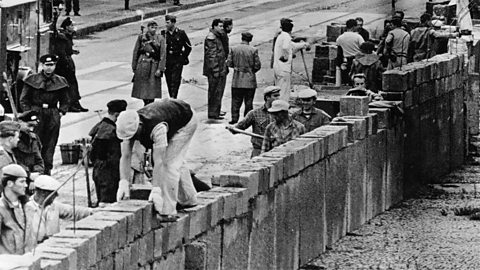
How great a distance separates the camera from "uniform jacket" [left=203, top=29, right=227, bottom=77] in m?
28.1

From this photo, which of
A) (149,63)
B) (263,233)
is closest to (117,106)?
(263,233)

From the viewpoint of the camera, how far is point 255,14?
46625 millimetres

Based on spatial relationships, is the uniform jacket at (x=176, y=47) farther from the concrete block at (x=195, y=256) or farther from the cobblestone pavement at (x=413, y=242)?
the concrete block at (x=195, y=256)

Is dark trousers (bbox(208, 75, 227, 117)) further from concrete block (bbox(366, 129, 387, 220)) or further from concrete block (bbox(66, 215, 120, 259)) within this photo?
concrete block (bbox(66, 215, 120, 259))

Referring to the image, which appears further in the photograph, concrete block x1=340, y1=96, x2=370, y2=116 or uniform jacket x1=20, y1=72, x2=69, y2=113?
concrete block x1=340, y1=96, x2=370, y2=116

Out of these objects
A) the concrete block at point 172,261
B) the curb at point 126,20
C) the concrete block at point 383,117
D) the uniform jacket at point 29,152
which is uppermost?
the uniform jacket at point 29,152

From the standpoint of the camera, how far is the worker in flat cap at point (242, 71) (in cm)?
2747

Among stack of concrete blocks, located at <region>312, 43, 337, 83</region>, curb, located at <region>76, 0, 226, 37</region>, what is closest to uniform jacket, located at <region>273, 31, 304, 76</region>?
stack of concrete blocks, located at <region>312, 43, 337, 83</region>

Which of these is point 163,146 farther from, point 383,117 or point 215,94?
point 215,94

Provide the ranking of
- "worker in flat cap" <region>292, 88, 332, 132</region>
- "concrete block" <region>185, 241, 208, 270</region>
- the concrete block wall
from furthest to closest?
"worker in flat cap" <region>292, 88, 332, 132</region> → "concrete block" <region>185, 241, 208, 270</region> → the concrete block wall

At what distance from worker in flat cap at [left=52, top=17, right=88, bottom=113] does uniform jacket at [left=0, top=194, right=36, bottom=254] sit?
1304cm

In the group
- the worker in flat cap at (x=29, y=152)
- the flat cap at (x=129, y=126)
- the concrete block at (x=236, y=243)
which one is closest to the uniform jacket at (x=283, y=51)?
the worker in flat cap at (x=29, y=152)

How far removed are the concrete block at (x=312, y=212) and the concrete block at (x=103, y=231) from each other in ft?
21.4

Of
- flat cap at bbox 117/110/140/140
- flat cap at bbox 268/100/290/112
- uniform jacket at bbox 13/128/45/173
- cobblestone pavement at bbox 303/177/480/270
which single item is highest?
flat cap at bbox 117/110/140/140
